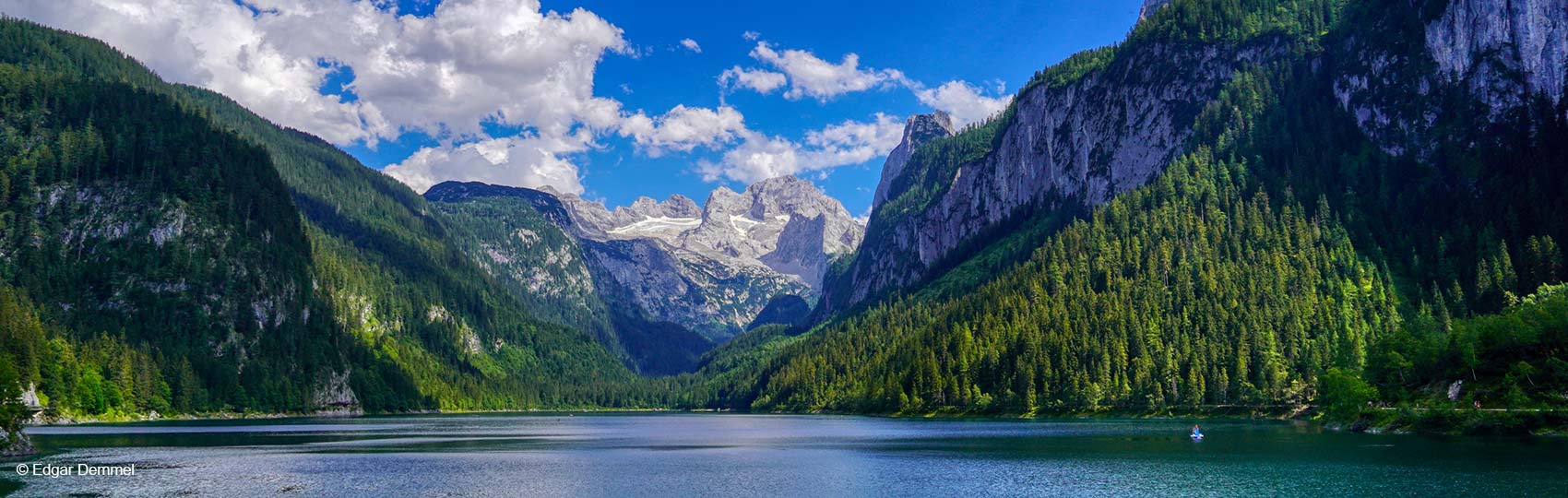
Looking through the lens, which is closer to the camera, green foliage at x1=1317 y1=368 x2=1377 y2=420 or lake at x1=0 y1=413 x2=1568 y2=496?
lake at x1=0 y1=413 x2=1568 y2=496

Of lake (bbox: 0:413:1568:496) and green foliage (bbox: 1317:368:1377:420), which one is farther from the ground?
green foliage (bbox: 1317:368:1377:420)

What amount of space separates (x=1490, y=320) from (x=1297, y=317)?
72340 mm

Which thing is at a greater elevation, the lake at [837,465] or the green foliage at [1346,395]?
the green foliage at [1346,395]

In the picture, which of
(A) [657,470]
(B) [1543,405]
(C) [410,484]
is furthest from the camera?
(B) [1543,405]

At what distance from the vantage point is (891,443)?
12794cm

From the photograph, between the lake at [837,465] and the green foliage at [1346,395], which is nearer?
the lake at [837,465]

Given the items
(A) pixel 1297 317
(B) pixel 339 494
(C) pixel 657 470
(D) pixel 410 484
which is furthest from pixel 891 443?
(A) pixel 1297 317

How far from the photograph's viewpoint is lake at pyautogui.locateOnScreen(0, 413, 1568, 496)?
7112 centimetres

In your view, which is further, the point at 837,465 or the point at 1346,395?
the point at 1346,395

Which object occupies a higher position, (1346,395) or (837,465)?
(1346,395)

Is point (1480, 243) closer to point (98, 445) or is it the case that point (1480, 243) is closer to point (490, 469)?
point (490, 469)

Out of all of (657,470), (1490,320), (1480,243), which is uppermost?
(1480,243)

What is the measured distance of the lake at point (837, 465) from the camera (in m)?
71.1

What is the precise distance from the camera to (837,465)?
96.8 m
